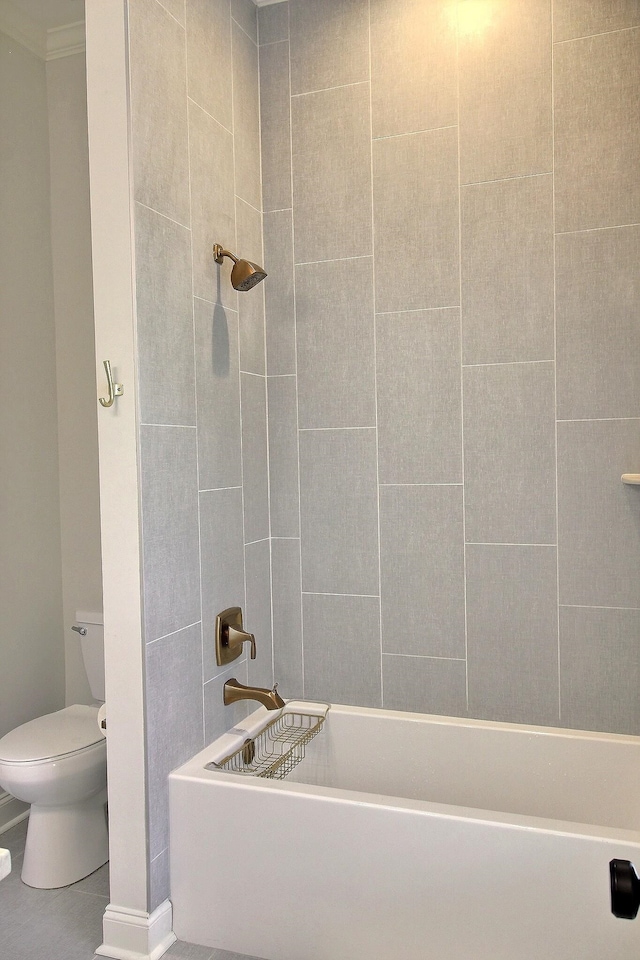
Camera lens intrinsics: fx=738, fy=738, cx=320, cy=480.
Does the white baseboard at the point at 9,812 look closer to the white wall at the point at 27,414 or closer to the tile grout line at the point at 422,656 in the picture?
the white wall at the point at 27,414

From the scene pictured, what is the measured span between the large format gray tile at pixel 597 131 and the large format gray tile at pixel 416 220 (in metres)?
0.33

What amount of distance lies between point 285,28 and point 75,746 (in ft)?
8.01

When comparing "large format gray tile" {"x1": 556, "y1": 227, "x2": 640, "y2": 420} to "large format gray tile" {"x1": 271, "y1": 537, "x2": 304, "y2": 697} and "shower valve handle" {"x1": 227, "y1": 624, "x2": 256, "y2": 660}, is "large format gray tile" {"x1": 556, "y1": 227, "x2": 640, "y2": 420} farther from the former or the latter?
"shower valve handle" {"x1": 227, "y1": 624, "x2": 256, "y2": 660}

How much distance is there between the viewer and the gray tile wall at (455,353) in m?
2.17

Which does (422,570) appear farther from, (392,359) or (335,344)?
(335,344)

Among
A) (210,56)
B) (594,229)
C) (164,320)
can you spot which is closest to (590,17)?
(594,229)

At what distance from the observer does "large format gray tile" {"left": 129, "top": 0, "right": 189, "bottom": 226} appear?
6.06 feet

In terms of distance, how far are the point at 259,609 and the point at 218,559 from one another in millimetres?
348

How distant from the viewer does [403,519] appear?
240 centimetres

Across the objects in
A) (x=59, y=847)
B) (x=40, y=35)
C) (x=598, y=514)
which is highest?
(x=40, y=35)

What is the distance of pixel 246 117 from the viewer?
2436 millimetres

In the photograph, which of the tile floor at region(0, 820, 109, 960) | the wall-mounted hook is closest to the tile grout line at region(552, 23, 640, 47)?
the wall-mounted hook

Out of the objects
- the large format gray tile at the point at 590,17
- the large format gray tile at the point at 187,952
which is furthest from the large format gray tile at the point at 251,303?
the large format gray tile at the point at 187,952

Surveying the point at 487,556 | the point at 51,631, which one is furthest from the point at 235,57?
the point at 51,631
